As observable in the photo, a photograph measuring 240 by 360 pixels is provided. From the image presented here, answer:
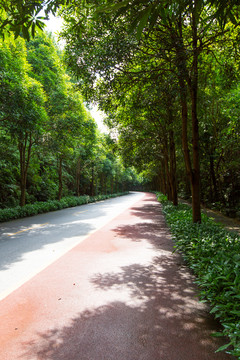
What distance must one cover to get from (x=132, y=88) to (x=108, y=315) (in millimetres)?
7886

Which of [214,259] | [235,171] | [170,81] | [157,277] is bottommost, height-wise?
[157,277]

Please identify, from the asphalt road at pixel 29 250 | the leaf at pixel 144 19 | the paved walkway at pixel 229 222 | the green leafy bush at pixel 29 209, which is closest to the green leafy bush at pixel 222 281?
the leaf at pixel 144 19

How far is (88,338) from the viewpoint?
9.34ft

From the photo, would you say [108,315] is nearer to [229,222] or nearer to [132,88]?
[132,88]

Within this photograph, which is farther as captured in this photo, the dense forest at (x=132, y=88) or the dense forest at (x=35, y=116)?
the dense forest at (x=35, y=116)

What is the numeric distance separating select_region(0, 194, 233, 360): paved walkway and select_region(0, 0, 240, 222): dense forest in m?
3.16

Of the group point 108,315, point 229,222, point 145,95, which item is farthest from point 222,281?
point 229,222

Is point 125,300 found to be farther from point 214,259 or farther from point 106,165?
point 106,165

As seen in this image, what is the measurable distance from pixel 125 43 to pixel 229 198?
543 inches

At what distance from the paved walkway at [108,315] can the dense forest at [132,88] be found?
10.4 feet

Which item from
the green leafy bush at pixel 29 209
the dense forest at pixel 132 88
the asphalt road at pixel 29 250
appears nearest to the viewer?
the dense forest at pixel 132 88

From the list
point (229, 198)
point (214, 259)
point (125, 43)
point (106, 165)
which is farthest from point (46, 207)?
point (106, 165)

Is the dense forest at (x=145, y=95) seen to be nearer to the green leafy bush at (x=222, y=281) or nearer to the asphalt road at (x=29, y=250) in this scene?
the green leafy bush at (x=222, y=281)

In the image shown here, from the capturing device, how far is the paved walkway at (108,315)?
263 centimetres
